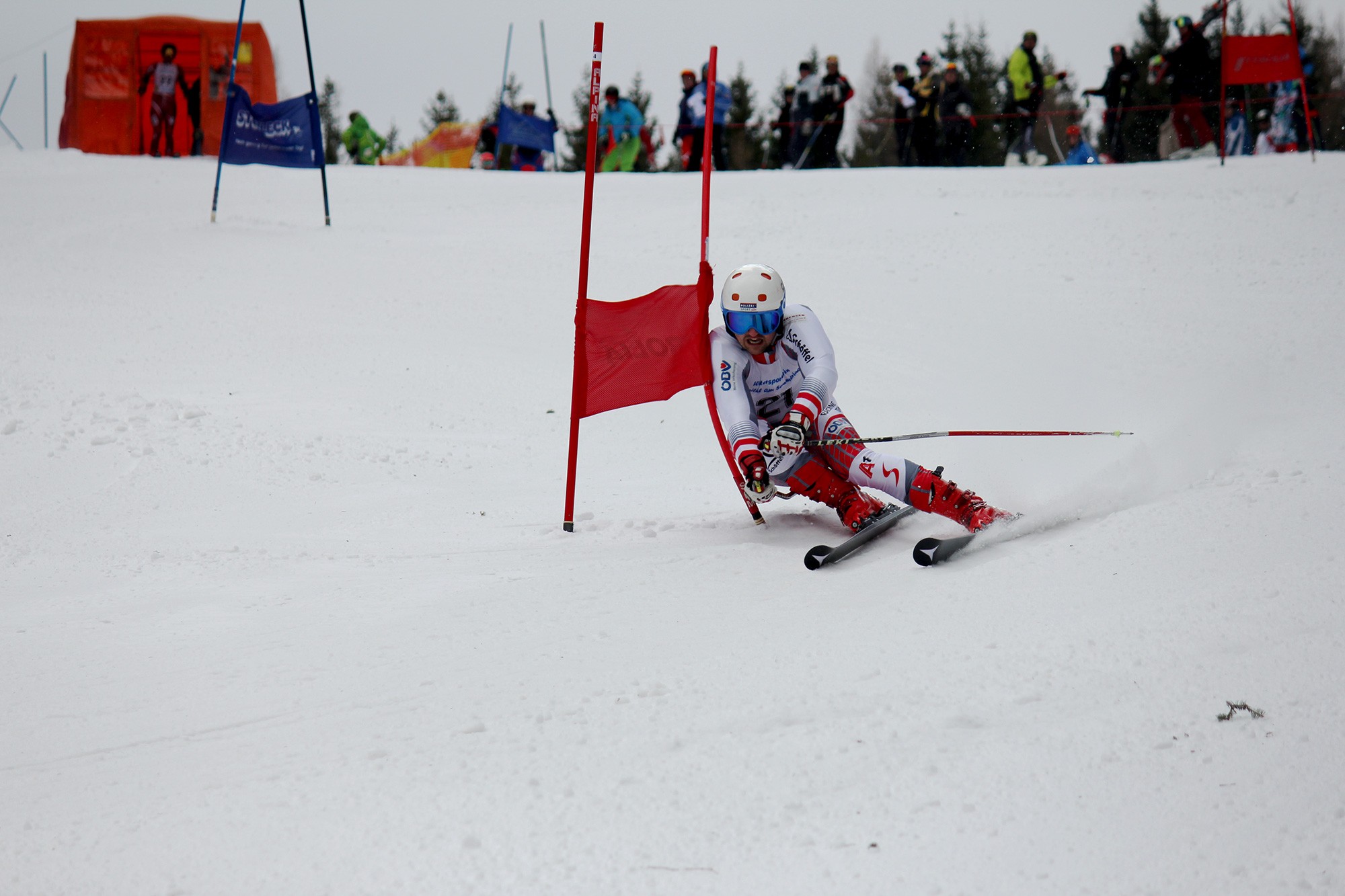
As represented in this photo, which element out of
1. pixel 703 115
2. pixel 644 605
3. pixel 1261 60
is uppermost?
pixel 1261 60

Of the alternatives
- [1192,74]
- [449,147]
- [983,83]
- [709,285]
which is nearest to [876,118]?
[983,83]

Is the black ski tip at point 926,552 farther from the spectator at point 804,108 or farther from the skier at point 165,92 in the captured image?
the skier at point 165,92

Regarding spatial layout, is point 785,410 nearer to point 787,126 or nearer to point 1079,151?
point 787,126

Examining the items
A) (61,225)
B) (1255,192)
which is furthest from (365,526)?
(1255,192)

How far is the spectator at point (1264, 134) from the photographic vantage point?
1658 cm

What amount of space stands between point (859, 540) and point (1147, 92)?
1129 inches

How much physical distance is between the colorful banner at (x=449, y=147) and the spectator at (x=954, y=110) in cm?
1377

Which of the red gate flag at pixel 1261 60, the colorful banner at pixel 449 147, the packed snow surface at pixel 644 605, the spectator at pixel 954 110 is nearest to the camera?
Result: the packed snow surface at pixel 644 605

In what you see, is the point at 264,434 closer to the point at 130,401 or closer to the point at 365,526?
the point at 130,401

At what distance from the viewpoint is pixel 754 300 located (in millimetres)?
5457

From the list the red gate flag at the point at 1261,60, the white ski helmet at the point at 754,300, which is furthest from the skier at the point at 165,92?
the red gate flag at the point at 1261,60

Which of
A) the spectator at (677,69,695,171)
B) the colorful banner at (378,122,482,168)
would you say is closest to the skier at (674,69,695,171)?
the spectator at (677,69,695,171)

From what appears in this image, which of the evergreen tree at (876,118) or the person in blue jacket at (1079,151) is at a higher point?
the evergreen tree at (876,118)

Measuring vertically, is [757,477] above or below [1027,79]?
Result: below
